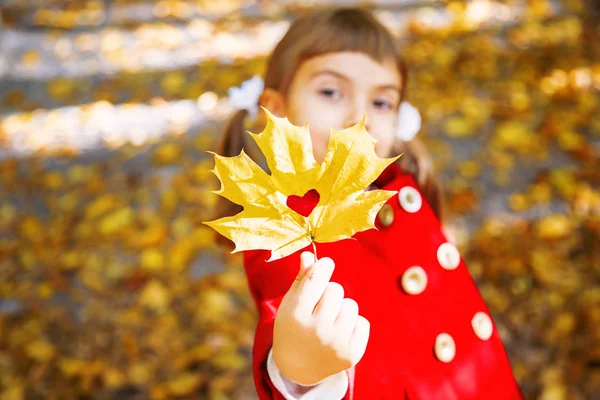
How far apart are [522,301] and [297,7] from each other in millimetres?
3103

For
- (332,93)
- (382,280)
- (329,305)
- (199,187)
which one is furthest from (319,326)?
(199,187)

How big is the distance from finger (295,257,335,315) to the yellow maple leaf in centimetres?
5

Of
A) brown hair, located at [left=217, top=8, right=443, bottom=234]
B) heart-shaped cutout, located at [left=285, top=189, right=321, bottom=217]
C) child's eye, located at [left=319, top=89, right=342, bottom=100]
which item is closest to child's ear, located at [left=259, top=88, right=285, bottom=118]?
brown hair, located at [left=217, top=8, right=443, bottom=234]

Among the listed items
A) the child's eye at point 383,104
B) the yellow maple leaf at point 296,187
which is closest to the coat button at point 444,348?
the yellow maple leaf at point 296,187

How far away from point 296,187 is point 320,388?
336mm

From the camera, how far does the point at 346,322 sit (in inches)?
31.3

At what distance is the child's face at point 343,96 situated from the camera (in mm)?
1082

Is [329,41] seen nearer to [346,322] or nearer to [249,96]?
[249,96]

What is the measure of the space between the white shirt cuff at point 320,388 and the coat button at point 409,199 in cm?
35

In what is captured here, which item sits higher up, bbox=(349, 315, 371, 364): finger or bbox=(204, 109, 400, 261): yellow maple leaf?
bbox=(204, 109, 400, 261): yellow maple leaf

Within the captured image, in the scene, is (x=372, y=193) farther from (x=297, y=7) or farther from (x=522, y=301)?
(x=297, y=7)

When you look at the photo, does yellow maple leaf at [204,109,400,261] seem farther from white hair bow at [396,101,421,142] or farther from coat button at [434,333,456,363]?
white hair bow at [396,101,421,142]

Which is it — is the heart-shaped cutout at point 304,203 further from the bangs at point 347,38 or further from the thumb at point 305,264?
the bangs at point 347,38

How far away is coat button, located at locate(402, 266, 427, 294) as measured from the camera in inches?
40.5
